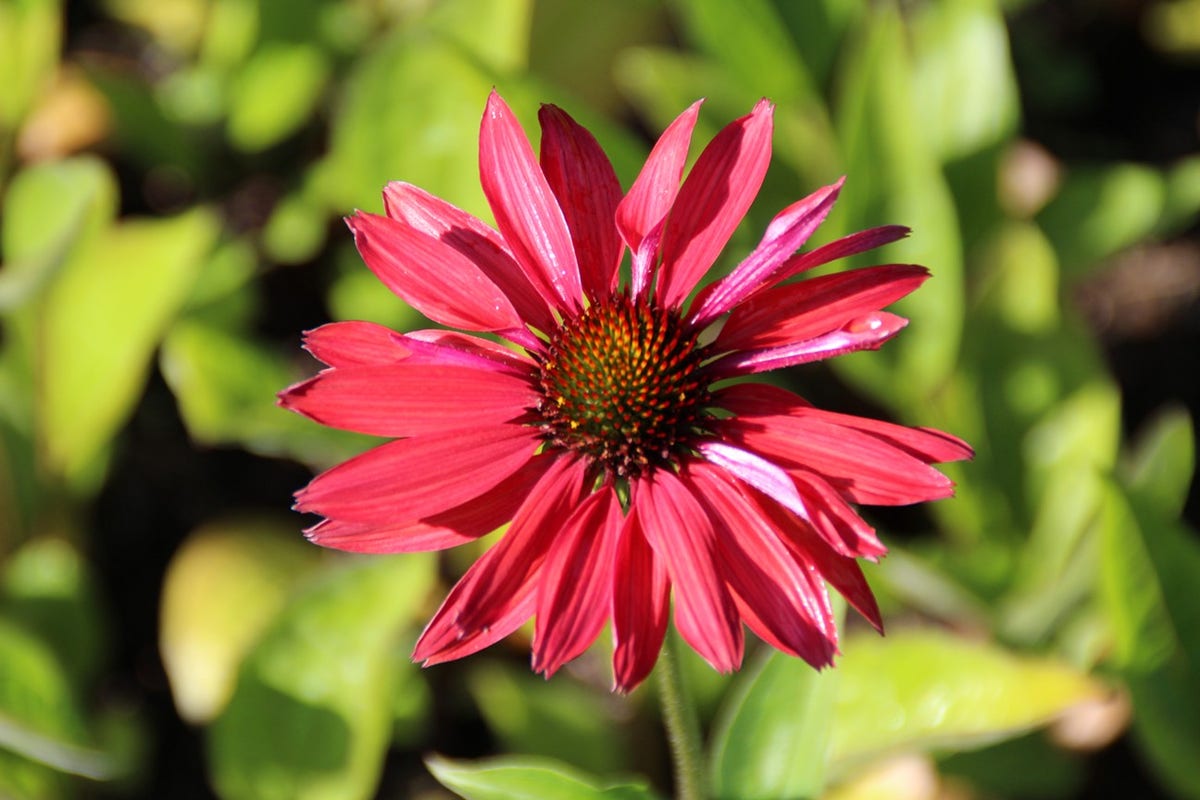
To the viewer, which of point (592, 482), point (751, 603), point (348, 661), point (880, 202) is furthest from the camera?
point (880, 202)

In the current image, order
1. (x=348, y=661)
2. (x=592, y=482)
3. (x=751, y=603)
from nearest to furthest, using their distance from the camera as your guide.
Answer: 1. (x=751, y=603)
2. (x=592, y=482)
3. (x=348, y=661)

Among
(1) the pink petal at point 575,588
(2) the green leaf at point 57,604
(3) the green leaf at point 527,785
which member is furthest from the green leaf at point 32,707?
(1) the pink petal at point 575,588

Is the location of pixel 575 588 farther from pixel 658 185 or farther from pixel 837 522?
pixel 658 185

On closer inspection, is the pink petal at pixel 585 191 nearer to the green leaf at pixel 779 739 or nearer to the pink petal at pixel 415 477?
the pink petal at pixel 415 477

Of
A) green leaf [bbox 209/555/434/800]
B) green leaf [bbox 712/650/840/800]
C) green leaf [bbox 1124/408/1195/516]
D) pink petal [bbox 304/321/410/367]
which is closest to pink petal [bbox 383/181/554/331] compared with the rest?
pink petal [bbox 304/321/410/367]

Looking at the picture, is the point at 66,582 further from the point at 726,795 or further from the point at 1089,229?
the point at 1089,229

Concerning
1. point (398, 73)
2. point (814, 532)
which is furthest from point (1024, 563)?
point (398, 73)
